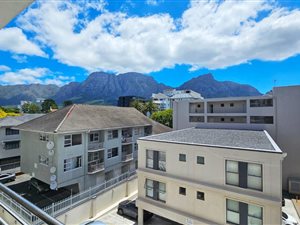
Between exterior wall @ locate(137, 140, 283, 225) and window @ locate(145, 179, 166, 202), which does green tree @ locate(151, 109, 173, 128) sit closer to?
exterior wall @ locate(137, 140, 283, 225)

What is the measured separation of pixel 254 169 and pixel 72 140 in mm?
14777

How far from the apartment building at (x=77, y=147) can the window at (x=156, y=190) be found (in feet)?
24.6

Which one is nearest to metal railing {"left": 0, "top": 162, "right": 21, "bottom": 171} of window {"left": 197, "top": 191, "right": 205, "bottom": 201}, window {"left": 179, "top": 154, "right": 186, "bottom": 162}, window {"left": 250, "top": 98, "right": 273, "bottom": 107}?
window {"left": 179, "top": 154, "right": 186, "bottom": 162}

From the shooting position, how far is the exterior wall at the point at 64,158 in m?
16.4

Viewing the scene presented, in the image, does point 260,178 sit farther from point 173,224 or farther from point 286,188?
point 286,188

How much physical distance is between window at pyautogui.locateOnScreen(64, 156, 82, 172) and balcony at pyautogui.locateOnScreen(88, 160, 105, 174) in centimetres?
124

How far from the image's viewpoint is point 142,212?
44.5 feet

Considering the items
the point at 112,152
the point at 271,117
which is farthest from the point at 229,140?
the point at 112,152

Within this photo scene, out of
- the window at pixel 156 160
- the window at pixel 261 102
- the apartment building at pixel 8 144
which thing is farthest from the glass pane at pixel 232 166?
the apartment building at pixel 8 144

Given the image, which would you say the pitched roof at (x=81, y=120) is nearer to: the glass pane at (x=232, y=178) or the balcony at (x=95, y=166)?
the balcony at (x=95, y=166)

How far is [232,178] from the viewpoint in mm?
10453

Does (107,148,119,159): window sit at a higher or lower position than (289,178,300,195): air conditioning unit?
higher

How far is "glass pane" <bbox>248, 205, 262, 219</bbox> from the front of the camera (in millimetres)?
9617

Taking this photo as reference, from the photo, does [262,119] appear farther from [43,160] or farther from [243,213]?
[43,160]
